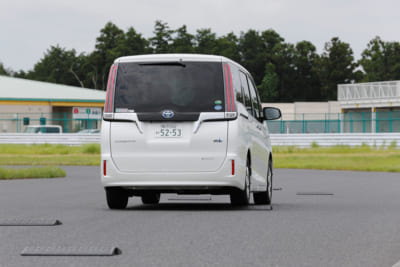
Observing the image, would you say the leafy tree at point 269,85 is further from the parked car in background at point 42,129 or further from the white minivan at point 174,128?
the white minivan at point 174,128

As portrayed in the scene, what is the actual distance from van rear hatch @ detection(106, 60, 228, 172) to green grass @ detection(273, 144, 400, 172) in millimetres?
18289

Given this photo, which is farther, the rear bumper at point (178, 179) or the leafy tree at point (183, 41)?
the leafy tree at point (183, 41)

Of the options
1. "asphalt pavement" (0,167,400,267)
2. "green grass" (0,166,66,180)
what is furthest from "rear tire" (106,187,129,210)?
"green grass" (0,166,66,180)

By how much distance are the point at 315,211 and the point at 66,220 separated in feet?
11.8

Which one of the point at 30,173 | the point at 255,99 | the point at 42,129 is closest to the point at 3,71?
the point at 42,129

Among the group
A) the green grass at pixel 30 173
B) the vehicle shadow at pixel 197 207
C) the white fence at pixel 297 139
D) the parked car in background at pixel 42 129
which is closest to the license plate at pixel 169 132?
the vehicle shadow at pixel 197 207

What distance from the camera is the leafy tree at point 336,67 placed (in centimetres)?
10488

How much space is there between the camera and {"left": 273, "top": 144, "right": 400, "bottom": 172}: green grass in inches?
1196

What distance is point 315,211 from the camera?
11.8m

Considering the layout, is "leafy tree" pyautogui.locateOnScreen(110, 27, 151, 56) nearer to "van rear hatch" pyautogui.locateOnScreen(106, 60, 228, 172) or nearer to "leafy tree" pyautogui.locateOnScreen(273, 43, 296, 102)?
"leafy tree" pyautogui.locateOnScreen(273, 43, 296, 102)

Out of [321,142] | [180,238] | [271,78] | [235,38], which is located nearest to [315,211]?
[180,238]

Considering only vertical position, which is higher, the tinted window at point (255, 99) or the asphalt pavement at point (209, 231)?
the tinted window at point (255, 99)

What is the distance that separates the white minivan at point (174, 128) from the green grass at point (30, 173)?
1122 cm

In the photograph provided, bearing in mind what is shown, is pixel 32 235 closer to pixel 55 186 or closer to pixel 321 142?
pixel 55 186
